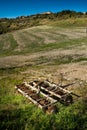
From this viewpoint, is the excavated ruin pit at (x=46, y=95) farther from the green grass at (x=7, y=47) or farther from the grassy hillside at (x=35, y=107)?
the green grass at (x=7, y=47)

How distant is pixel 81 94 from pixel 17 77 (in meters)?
6.54

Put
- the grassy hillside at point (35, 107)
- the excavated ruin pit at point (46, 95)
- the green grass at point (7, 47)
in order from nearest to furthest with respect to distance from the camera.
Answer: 1. the grassy hillside at point (35, 107)
2. the excavated ruin pit at point (46, 95)
3. the green grass at point (7, 47)

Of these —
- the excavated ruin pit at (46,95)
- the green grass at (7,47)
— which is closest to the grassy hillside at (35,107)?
the excavated ruin pit at (46,95)

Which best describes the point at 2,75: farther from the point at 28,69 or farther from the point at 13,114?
the point at 13,114

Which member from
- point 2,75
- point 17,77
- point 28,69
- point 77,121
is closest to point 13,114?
point 77,121

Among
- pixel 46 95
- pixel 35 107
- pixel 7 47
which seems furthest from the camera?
pixel 7 47

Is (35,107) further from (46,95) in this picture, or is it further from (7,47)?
(7,47)

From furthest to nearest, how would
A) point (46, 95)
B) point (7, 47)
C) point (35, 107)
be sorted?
point (7, 47), point (46, 95), point (35, 107)

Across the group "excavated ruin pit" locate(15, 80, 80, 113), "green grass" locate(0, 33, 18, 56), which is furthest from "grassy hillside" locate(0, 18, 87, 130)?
"green grass" locate(0, 33, 18, 56)

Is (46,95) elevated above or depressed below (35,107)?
above

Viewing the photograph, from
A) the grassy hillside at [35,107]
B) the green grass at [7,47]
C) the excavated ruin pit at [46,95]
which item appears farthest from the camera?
the green grass at [7,47]

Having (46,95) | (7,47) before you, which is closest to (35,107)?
(46,95)

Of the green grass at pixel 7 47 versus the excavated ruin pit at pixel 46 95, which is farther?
the green grass at pixel 7 47

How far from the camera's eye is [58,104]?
11.8m
